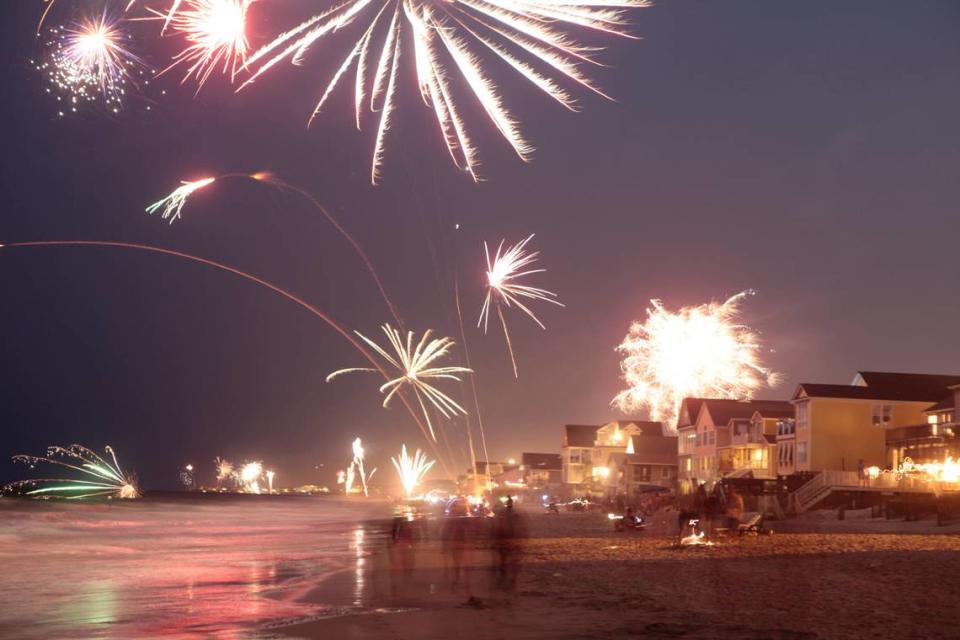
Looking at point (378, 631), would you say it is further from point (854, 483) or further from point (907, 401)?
point (907, 401)

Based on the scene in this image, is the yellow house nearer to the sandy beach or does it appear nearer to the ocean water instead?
the ocean water

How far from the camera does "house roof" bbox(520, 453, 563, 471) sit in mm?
159875

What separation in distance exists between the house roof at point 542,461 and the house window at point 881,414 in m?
94.3

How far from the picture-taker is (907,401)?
6681cm

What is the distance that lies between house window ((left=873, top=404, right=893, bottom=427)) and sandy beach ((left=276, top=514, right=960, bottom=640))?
115ft

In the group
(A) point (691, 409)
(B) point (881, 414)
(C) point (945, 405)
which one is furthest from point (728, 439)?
(C) point (945, 405)

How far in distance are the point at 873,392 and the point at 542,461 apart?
9752 centimetres

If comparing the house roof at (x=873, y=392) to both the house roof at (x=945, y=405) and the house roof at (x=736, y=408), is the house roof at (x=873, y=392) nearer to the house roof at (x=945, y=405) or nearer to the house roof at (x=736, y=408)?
the house roof at (x=945, y=405)

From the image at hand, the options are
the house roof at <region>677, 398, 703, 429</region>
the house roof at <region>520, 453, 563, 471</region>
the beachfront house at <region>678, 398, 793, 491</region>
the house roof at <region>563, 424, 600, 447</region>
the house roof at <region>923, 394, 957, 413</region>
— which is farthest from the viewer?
the house roof at <region>520, 453, 563, 471</region>

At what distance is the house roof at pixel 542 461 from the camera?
159875 mm

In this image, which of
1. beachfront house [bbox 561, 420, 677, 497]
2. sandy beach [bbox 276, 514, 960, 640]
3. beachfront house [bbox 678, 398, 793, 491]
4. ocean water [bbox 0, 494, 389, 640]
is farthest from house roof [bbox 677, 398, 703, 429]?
sandy beach [bbox 276, 514, 960, 640]

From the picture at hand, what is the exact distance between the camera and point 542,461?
16200 centimetres

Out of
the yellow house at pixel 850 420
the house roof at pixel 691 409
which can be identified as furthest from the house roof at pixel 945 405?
the house roof at pixel 691 409

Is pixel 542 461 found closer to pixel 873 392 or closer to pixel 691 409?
pixel 691 409
